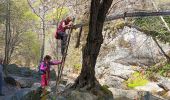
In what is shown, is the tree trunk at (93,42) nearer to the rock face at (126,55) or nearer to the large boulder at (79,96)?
the large boulder at (79,96)

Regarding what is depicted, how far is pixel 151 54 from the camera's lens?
2347 cm

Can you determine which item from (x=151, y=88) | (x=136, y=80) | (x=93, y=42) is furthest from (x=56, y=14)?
(x=93, y=42)

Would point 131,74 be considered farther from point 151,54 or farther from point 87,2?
point 87,2

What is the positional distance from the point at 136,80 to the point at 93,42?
38.4 feet

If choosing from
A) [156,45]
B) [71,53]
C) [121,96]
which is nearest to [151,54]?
[156,45]

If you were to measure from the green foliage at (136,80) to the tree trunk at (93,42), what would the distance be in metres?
10.8

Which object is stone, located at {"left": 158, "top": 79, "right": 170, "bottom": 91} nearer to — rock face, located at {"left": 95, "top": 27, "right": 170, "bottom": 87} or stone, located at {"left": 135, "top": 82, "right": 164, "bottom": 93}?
stone, located at {"left": 135, "top": 82, "right": 164, "bottom": 93}

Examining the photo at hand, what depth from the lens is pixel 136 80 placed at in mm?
21719

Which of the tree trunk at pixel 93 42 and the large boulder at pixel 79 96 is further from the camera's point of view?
the large boulder at pixel 79 96

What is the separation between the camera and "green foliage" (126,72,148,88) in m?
21.5

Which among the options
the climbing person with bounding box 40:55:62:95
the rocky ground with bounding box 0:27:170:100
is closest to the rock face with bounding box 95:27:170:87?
the rocky ground with bounding box 0:27:170:100

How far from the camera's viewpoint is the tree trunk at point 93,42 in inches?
392

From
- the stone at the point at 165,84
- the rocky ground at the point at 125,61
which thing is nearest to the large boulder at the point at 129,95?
the stone at the point at 165,84

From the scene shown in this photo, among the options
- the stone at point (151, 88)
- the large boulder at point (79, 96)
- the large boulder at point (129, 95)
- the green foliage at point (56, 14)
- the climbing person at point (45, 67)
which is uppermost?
the green foliage at point (56, 14)
